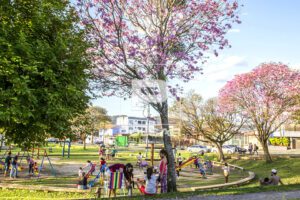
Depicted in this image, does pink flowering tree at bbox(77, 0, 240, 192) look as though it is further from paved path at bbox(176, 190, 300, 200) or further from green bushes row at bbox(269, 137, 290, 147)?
green bushes row at bbox(269, 137, 290, 147)

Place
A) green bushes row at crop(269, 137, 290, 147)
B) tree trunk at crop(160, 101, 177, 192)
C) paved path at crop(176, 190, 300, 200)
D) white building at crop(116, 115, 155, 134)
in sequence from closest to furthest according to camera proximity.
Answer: paved path at crop(176, 190, 300, 200), tree trunk at crop(160, 101, 177, 192), white building at crop(116, 115, 155, 134), green bushes row at crop(269, 137, 290, 147)

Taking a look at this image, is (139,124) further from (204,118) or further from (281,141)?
(281,141)

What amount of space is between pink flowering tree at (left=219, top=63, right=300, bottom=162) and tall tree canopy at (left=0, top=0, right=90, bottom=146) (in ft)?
75.2

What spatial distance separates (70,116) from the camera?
11.4m

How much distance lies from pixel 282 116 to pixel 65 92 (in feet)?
87.0

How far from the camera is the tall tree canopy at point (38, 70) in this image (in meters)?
9.67

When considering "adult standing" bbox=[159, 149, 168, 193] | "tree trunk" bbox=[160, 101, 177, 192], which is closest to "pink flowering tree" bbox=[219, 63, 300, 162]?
"tree trunk" bbox=[160, 101, 177, 192]

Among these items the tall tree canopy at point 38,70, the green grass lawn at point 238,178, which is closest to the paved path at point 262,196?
the green grass lawn at point 238,178

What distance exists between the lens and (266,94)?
30.9 metres

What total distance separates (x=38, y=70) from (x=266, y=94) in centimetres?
2529

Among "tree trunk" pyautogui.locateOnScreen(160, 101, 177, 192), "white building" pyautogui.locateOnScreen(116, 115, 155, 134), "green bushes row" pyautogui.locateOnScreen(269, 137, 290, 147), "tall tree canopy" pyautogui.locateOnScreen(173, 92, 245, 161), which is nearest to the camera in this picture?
"tree trunk" pyautogui.locateOnScreen(160, 101, 177, 192)

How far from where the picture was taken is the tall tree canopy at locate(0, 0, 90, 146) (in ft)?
31.7

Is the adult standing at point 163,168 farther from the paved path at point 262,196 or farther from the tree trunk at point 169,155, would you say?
the paved path at point 262,196

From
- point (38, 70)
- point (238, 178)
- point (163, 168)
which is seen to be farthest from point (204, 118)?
point (38, 70)
